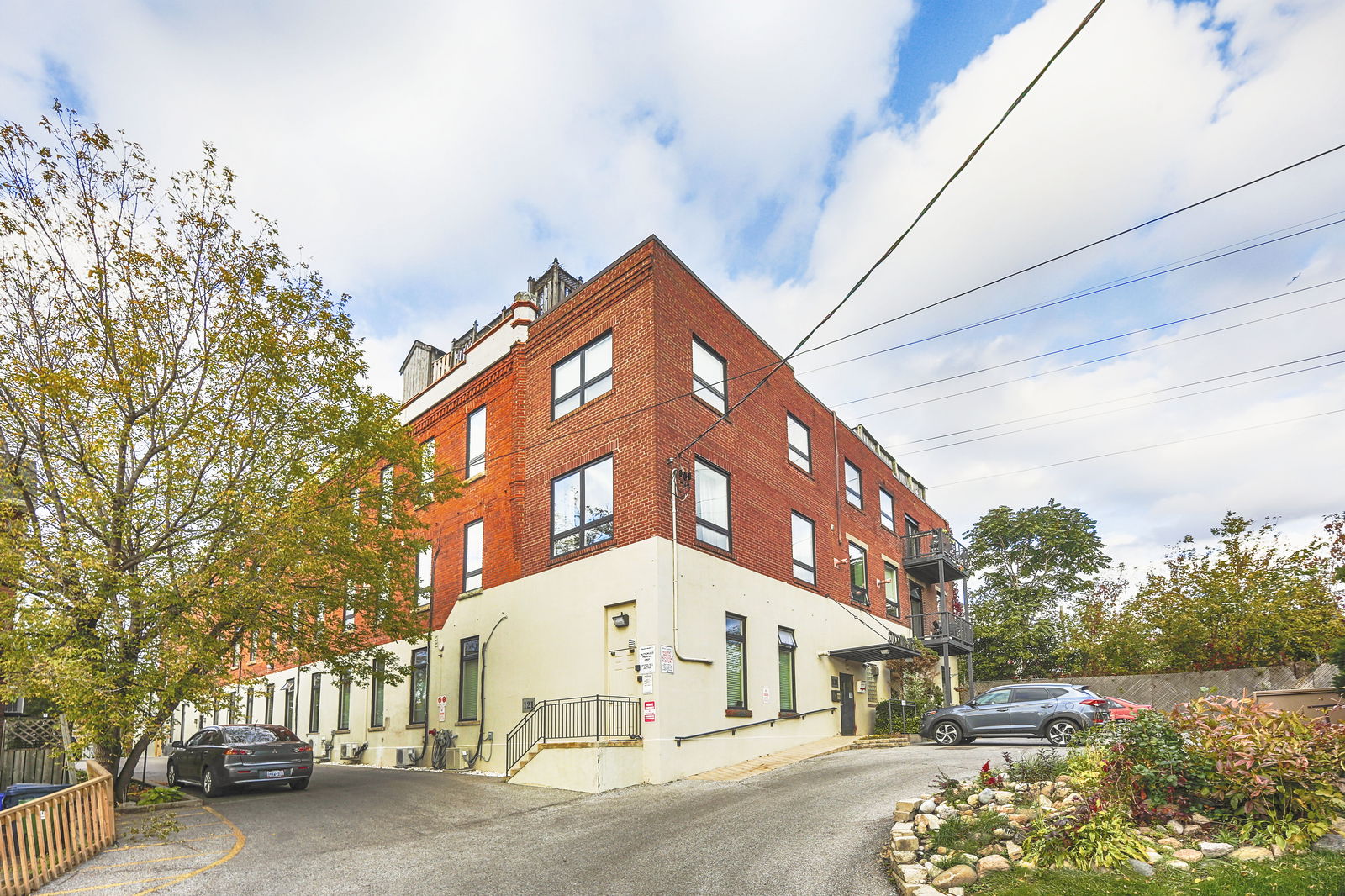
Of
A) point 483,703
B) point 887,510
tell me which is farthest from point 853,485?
point 483,703

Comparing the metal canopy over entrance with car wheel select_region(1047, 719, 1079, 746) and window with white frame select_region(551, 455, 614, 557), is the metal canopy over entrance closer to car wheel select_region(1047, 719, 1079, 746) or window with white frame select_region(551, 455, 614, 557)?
car wheel select_region(1047, 719, 1079, 746)

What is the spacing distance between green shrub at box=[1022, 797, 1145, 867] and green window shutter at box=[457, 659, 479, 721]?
15237 millimetres

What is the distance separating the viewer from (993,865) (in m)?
7.43

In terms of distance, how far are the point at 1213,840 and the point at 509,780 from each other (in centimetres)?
1213

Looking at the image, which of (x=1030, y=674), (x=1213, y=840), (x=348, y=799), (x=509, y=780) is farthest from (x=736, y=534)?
(x=1030, y=674)

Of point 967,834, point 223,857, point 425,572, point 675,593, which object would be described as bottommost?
point 223,857

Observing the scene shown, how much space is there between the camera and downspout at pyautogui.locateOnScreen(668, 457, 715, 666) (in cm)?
1631

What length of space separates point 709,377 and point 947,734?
960cm

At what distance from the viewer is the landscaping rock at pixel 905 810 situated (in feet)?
31.3

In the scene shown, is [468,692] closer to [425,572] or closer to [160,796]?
[425,572]

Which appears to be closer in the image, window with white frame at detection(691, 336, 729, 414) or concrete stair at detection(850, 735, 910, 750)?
window with white frame at detection(691, 336, 729, 414)

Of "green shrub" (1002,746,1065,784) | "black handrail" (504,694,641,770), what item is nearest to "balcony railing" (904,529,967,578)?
"black handrail" (504,694,641,770)

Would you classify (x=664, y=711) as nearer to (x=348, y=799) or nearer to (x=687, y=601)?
(x=687, y=601)

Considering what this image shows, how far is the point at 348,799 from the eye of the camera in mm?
15016
